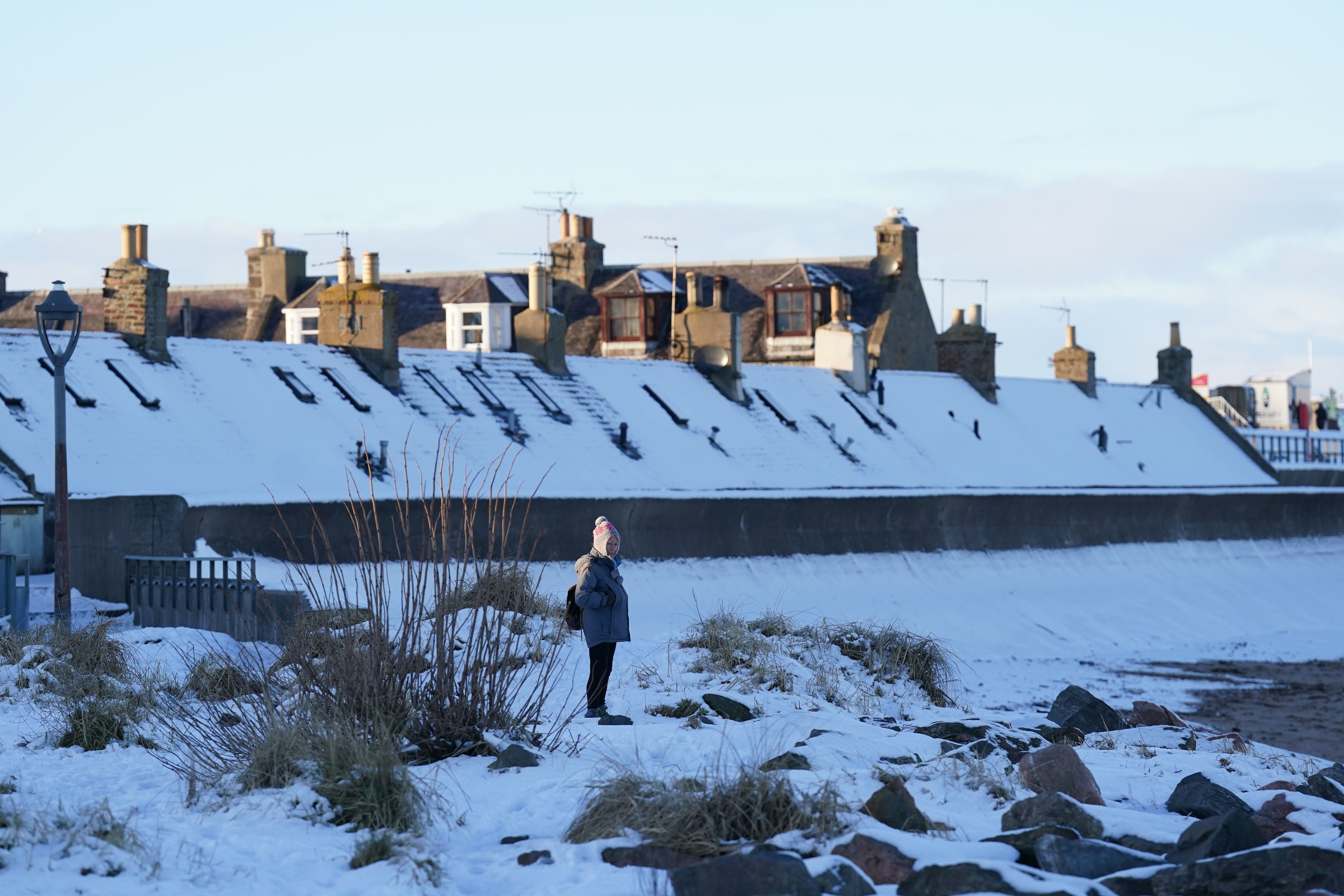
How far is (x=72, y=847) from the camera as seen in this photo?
8.27 metres

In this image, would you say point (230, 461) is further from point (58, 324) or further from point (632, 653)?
point (632, 653)

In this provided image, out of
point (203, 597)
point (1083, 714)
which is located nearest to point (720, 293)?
point (203, 597)

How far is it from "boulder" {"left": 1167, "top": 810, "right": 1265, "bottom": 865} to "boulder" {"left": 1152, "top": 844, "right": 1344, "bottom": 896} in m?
0.18

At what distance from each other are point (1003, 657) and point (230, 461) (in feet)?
40.0

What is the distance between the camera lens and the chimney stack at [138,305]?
27.0 metres

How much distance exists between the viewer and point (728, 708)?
12617 mm

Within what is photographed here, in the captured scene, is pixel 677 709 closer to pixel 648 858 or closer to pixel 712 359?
pixel 648 858

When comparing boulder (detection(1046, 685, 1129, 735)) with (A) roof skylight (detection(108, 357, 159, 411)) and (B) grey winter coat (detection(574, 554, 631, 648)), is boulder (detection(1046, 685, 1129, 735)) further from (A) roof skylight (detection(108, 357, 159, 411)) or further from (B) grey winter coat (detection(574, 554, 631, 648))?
(A) roof skylight (detection(108, 357, 159, 411))

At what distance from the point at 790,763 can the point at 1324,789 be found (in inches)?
128

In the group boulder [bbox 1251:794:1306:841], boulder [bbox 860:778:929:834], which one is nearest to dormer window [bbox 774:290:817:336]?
boulder [bbox 1251:794:1306:841]

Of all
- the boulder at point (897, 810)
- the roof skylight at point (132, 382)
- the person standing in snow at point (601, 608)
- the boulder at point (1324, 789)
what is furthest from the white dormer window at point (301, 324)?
the boulder at point (897, 810)

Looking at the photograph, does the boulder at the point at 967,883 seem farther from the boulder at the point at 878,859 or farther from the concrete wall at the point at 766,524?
the concrete wall at the point at 766,524

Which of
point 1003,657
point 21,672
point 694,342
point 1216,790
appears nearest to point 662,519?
point 1003,657

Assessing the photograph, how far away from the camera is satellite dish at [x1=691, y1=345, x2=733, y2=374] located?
35719mm
